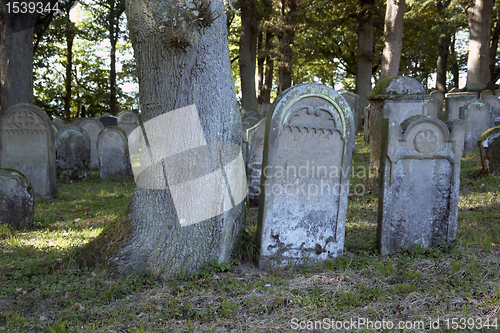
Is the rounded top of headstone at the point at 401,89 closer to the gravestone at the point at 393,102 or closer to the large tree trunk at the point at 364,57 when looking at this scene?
the gravestone at the point at 393,102

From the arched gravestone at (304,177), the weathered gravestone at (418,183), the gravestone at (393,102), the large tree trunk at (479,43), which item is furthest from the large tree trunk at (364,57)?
the arched gravestone at (304,177)

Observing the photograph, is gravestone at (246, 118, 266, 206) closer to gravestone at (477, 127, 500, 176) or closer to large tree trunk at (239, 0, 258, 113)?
gravestone at (477, 127, 500, 176)

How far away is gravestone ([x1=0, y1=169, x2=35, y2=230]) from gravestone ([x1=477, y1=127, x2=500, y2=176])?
8014mm

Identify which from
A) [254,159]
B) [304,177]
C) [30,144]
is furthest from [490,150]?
[30,144]

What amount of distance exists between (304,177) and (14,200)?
14.6 feet

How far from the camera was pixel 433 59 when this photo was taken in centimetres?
2619

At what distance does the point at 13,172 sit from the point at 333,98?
4.85 meters

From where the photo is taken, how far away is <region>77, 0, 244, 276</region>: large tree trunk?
4.06 meters

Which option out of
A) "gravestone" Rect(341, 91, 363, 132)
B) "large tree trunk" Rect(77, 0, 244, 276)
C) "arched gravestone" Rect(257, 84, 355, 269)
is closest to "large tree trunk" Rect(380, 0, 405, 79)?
"gravestone" Rect(341, 91, 363, 132)

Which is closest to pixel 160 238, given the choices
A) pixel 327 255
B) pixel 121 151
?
pixel 327 255

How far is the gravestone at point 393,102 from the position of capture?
23.5 feet

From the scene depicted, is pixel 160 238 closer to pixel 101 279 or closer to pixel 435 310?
pixel 101 279

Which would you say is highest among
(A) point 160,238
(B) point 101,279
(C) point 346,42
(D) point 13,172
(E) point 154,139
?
(C) point 346,42

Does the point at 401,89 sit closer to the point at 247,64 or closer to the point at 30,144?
the point at 30,144
